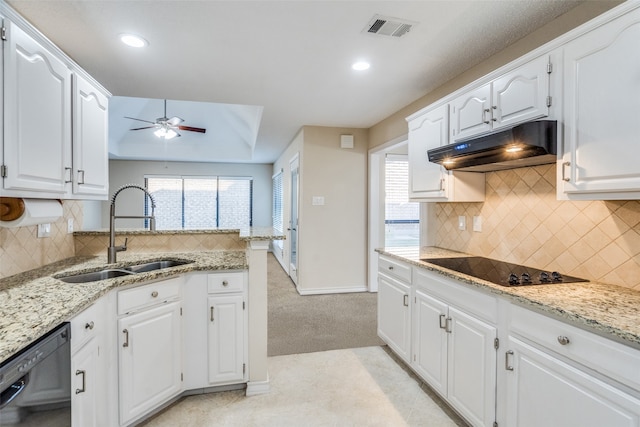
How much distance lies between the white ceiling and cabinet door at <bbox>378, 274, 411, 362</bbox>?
5.88ft

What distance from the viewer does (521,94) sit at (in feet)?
5.93

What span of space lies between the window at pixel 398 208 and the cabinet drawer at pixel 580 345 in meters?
3.51

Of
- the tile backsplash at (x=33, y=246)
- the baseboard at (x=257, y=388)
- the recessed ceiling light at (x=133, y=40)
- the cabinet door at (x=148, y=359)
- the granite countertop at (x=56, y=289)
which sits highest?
the recessed ceiling light at (x=133, y=40)

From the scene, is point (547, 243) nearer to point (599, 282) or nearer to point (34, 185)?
point (599, 282)

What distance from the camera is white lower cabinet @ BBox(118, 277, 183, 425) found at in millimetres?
1780

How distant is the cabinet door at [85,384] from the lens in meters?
1.38

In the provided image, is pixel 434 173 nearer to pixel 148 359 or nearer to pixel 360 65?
pixel 360 65

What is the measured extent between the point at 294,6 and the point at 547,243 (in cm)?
209

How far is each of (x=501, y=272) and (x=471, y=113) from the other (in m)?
1.07

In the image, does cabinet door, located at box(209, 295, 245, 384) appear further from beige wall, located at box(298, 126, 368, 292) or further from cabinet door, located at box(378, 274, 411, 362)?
beige wall, located at box(298, 126, 368, 292)

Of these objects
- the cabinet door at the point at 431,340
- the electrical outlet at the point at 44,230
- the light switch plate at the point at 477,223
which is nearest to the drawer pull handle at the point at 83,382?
the electrical outlet at the point at 44,230

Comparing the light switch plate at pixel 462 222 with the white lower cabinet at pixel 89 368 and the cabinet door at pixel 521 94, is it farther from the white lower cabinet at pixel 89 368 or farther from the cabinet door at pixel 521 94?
the white lower cabinet at pixel 89 368

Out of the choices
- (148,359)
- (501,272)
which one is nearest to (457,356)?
(501,272)

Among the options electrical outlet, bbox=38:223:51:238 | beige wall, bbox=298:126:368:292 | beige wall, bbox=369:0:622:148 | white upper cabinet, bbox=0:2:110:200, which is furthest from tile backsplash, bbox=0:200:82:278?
beige wall, bbox=369:0:622:148
